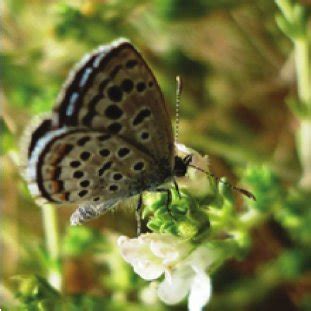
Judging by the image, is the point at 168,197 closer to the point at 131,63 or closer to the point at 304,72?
the point at 131,63

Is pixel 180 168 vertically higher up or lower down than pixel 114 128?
lower down

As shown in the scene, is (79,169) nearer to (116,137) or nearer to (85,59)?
(116,137)

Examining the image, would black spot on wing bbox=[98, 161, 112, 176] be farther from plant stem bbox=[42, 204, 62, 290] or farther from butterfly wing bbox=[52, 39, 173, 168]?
plant stem bbox=[42, 204, 62, 290]

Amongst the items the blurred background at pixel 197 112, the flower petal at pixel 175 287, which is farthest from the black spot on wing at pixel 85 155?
the blurred background at pixel 197 112

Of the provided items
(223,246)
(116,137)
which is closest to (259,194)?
(223,246)

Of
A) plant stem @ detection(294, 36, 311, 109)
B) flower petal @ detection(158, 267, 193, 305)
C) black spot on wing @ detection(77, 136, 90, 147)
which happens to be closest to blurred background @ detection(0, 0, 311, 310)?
plant stem @ detection(294, 36, 311, 109)

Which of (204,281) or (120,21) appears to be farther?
(120,21)

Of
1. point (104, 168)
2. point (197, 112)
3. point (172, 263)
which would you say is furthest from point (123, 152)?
point (197, 112)
